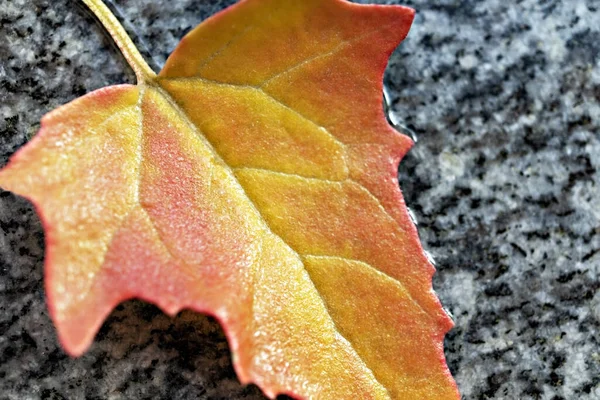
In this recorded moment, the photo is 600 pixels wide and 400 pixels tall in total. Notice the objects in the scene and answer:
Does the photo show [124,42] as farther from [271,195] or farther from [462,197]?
[462,197]

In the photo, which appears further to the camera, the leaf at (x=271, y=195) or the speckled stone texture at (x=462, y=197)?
the speckled stone texture at (x=462, y=197)

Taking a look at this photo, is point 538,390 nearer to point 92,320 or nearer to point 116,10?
point 92,320

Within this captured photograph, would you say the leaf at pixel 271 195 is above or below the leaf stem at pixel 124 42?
below

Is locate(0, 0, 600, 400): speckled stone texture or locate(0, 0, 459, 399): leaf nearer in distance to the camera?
locate(0, 0, 459, 399): leaf

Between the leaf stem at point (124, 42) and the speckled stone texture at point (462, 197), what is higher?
the leaf stem at point (124, 42)

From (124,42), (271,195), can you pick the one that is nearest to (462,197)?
(271,195)

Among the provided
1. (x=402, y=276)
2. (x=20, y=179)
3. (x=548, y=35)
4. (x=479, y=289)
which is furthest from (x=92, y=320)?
(x=548, y=35)
